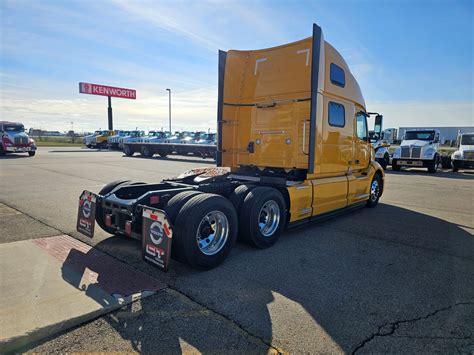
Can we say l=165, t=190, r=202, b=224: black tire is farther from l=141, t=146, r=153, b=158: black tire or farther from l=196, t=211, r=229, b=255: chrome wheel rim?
l=141, t=146, r=153, b=158: black tire

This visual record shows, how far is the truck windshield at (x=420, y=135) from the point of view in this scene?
19.5 m

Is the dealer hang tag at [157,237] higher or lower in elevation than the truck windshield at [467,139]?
lower

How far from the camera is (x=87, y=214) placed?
480 centimetres

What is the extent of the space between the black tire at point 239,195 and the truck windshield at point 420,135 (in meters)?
18.2

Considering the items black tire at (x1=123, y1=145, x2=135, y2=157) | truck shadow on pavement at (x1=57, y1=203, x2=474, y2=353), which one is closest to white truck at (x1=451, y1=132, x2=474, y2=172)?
truck shadow on pavement at (x1=57, y1=203, x2=474, y2=353)

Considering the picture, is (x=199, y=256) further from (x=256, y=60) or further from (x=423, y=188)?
(x=423, y=188)

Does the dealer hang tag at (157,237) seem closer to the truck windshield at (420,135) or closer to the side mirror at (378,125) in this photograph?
the side mirror at (378,125)

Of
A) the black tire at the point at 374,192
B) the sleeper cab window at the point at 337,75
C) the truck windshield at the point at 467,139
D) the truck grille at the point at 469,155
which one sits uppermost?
the sleeper cab window at the point at 337,75

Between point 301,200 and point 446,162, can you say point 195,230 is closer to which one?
point 301,200

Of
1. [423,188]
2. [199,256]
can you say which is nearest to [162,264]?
[199,256]

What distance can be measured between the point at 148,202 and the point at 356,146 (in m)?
5.15

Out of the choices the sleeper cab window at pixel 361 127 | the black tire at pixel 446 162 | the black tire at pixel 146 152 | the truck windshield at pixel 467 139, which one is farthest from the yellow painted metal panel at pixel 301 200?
the black tire at pixel 146 152

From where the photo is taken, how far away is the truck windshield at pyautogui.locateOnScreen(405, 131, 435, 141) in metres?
19.5

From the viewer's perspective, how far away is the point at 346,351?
2.65m
